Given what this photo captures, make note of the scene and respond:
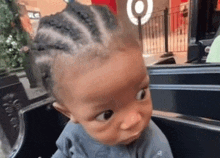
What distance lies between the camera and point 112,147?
1.42ft

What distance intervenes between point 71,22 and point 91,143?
328 mm

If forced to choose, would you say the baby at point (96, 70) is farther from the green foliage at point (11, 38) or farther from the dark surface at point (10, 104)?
the green foliage at point (11, 38)

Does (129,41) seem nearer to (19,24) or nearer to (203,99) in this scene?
(203,99)

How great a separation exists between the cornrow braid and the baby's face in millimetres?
37

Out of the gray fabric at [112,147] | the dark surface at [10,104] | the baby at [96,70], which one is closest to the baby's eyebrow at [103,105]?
the baby at [96,70]

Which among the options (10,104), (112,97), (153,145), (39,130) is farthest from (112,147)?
(10,104)

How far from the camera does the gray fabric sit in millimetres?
410

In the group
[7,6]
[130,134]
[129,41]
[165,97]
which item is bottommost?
[165,97]

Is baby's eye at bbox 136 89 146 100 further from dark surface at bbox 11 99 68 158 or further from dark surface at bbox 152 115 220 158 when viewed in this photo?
dark surface at bbox 11 99 68 158

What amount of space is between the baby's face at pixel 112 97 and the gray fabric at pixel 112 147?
4.0 inches

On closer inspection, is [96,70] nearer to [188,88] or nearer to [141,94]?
[141,94]

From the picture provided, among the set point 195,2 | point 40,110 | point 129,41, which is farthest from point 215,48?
point 40,110

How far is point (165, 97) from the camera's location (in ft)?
2.62

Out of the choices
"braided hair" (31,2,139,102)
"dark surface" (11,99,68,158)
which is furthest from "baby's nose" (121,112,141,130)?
"dark surface" (11,99,68,158)
